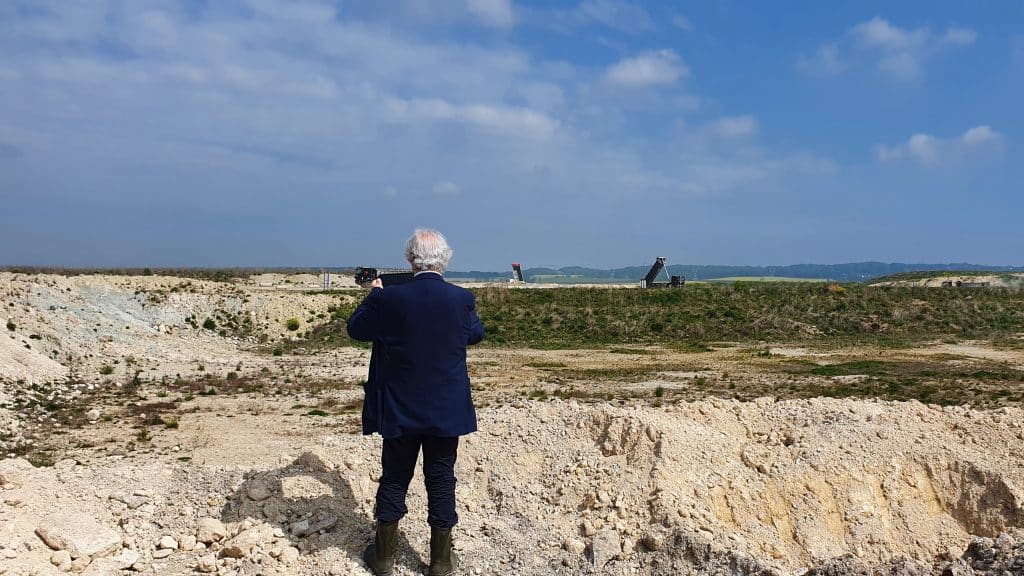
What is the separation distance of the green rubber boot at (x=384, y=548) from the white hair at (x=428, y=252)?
1805mm

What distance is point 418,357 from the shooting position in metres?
4.56

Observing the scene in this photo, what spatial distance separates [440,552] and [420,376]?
1343 mm

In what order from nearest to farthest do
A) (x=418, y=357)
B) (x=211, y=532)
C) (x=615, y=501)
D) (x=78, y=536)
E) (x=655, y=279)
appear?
(x=418, y=357) → (x=78, y=536) → (x=211, y=532) → (x=615, y=501) → (x=655, y=279)

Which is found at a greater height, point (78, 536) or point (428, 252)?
point (428, 252)

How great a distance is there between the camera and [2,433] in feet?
39.5

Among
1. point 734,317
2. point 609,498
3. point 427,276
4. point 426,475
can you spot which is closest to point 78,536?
point 426,475

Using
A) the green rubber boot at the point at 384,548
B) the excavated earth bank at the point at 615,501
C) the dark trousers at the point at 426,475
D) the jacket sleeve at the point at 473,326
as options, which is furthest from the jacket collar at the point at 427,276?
the excavated earth bank at the point at 615,501

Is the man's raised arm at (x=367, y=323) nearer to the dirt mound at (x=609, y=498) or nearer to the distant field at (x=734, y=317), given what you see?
the dirt mound at (x=609, y=498)

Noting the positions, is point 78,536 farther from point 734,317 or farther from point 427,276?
point 734,317

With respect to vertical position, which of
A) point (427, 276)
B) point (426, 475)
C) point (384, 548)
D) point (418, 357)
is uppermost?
point (427, 276)

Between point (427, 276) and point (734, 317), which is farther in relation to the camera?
point (734, 317)

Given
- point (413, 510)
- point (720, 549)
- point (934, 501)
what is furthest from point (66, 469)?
point (934, 501)

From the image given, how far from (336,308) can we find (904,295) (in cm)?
2972

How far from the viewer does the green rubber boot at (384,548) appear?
4871 mm
